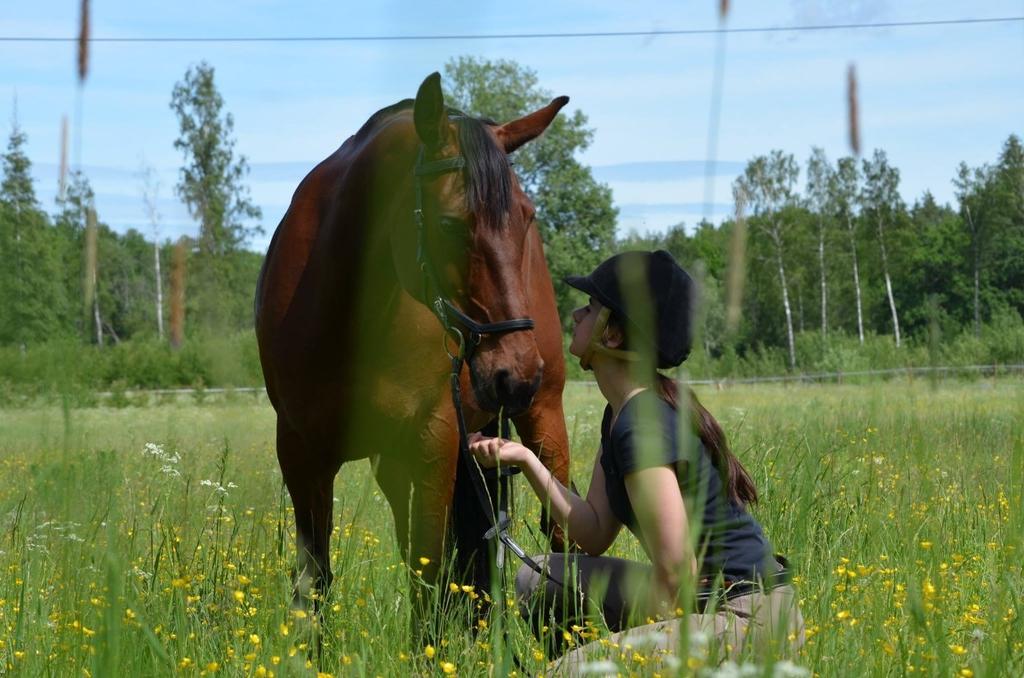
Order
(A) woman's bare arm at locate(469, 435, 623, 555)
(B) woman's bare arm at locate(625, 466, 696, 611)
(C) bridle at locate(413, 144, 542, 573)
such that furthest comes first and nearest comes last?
(C) bridle at locate(413, 144, 542, 573) → (A) woman's bare arm at locate(469, 435, 623, 555) → (B) woman's bare arm at locate(625, 466, 696, 611)

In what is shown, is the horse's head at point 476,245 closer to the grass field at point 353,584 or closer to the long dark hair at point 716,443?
the long dark hair at point 716,443

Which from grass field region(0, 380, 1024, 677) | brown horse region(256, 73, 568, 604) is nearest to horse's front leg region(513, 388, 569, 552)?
grass field region(0, 380, 1024, 677)

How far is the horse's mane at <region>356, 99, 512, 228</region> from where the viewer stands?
133 inches

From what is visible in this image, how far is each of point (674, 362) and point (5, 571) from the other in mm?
2551

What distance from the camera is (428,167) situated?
11.8 ft

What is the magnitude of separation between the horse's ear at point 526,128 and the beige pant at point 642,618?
1.52 meters

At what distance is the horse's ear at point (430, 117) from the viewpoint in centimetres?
356

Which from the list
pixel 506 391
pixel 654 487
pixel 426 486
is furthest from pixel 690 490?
pixel 426 486

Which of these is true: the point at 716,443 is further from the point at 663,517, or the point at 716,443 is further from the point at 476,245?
the point at 476,245

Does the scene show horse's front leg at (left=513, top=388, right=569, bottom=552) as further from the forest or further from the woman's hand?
the woman's hand

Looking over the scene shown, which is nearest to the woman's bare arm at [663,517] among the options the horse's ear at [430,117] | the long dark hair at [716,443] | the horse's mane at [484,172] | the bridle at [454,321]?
the long dark hair at [716,443]

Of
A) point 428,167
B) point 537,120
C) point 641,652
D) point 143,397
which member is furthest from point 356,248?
point 143,397

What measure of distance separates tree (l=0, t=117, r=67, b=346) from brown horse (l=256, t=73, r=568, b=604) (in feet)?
3.97

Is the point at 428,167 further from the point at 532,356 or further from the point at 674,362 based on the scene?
the point at 674,362
